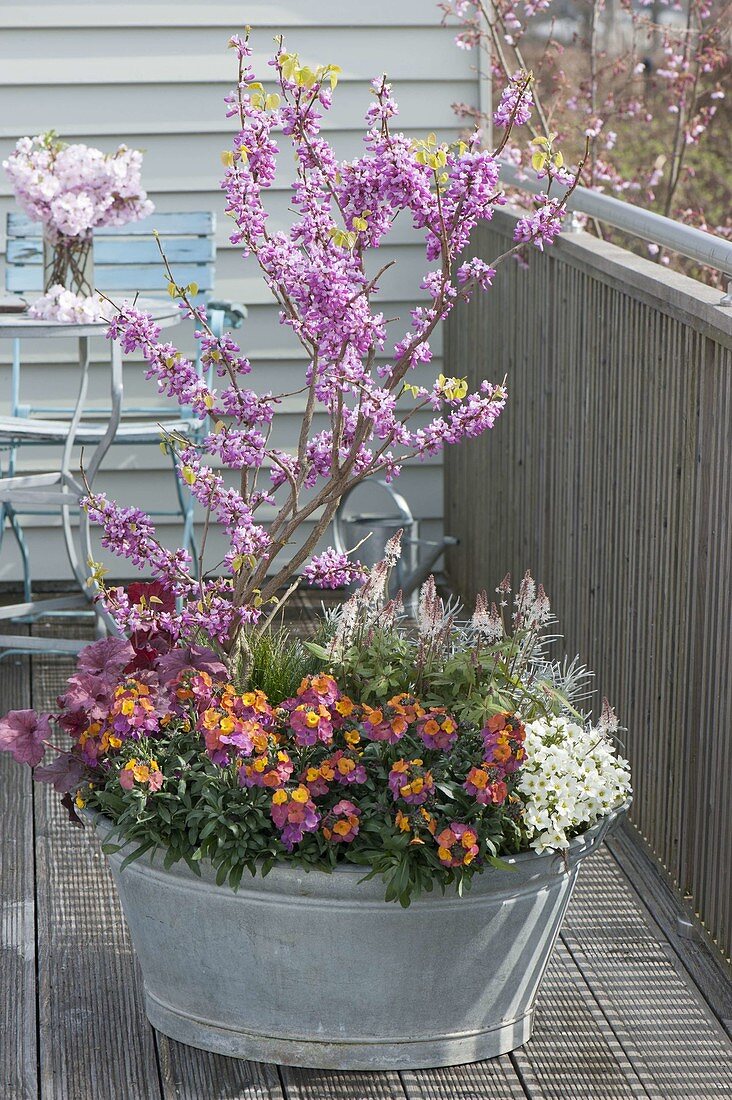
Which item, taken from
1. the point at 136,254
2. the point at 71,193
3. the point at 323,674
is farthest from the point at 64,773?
the point at 136,254

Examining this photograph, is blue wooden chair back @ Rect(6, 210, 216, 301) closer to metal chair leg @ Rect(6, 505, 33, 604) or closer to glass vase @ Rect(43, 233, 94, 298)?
glass vase @ Rect(43, 233, 94, 298)

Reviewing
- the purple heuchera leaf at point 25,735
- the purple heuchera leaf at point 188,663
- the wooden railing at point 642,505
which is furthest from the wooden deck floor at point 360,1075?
the purple heuchera leaf at point 188,663

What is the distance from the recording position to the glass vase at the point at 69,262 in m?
3.76

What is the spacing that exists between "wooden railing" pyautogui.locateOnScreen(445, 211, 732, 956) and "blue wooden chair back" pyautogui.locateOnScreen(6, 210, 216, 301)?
115 cm

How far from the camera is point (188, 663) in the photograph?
2.20 metres

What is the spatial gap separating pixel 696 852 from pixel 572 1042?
46 centimetres

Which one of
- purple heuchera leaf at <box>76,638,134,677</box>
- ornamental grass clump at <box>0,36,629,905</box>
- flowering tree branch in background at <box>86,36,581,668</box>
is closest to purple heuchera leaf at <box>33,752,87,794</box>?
ornamental grass clump at <box>0,36,629,905</box>

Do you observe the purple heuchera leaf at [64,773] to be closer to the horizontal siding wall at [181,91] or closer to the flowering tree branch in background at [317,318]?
the flowering tree branch in background at [317,318]

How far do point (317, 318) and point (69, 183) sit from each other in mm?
1744

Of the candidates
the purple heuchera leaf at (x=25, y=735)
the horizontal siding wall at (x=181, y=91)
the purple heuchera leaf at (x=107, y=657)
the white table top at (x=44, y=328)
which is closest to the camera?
the purple heuchera leaf at (x=25, y=735)

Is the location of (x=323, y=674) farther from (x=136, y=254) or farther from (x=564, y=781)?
(x=136, y=254)

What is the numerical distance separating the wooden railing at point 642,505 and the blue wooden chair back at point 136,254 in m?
1.15

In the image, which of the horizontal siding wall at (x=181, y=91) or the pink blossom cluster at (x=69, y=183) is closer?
the pink blossom cluster at (x=69, y=183)

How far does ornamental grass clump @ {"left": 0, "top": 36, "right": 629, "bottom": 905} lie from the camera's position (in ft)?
6.48
